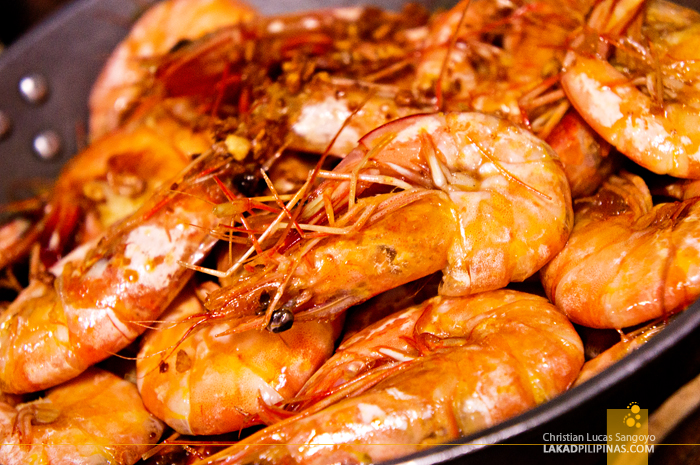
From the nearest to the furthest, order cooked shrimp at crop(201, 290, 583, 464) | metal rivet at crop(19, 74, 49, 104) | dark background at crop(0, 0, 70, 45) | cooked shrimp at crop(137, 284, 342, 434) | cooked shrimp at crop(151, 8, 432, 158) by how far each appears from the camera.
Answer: cooked shrimp at crop(201, 290, 583, 464) < cooked shrimp at crop(137, 284, 342, 434) < cooked shrimp at crop(151, 8, 432, 158) < metal rivet at crop(19, 74, 49, 104) < dark background at crop(0, 0, 70, 45)

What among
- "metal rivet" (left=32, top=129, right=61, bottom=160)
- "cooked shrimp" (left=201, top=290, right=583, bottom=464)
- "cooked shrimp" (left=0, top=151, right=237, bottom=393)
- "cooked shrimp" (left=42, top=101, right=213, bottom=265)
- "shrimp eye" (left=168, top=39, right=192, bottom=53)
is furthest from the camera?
"metal rivet" (left=32, top=129, right=61, bottom=160)

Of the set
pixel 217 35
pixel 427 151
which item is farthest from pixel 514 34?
pixel 217 35

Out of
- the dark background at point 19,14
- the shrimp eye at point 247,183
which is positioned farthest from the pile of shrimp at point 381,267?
the dark background at point 19,14

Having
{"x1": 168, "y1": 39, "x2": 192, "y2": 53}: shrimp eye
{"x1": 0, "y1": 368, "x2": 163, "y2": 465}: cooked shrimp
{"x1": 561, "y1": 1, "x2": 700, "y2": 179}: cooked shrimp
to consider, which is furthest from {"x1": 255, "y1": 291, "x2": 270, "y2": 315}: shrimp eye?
{"x1": 168, "y1": 39, "x2": 192, "y2": 53}: shrimp eye

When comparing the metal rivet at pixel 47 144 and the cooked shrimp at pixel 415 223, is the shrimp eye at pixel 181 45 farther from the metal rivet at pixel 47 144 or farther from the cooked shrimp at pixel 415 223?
the cooked shrimp at pixel 415 223

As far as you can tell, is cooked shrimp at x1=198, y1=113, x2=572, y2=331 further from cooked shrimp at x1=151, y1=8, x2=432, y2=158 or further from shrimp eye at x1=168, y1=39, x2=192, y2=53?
shrimp eye at x1=168, y1=39, x2=192, y2=53

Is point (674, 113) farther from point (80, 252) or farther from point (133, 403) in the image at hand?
point (80, 252)

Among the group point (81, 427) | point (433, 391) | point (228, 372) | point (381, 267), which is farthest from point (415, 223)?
point (81, 427)
